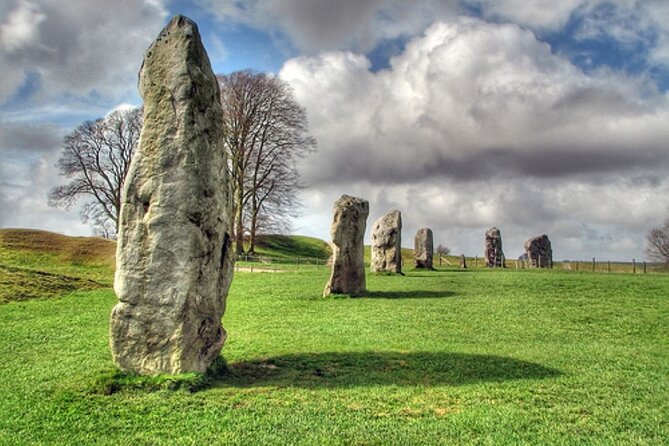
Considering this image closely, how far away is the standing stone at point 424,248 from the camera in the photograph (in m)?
36.2

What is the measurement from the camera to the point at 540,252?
44.8 meters

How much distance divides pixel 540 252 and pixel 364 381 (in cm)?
3912

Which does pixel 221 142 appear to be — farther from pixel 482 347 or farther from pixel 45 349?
pixel 482 347

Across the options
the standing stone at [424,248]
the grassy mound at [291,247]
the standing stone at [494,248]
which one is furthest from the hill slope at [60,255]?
the standing stone at [494,248]

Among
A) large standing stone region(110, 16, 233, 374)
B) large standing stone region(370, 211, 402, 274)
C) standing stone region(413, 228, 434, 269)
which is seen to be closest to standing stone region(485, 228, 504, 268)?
standing stone region(413, 228, 434, 269)

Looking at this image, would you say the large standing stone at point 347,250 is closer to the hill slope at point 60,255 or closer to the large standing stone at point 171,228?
the hill slope at point 60,255

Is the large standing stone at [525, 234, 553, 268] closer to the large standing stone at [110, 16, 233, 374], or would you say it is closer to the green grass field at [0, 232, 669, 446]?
the green grass field at [0, 232, 669, 446]

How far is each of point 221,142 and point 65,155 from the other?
149 ft

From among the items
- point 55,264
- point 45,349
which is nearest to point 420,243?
point 55,264

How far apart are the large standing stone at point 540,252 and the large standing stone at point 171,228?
39.8m

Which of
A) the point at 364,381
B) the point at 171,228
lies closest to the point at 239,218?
the point at 171,228

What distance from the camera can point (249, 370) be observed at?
9742 mm

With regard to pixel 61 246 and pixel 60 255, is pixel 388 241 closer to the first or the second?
pixel 60 255

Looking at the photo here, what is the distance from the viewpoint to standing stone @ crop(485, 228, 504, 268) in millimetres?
45438
